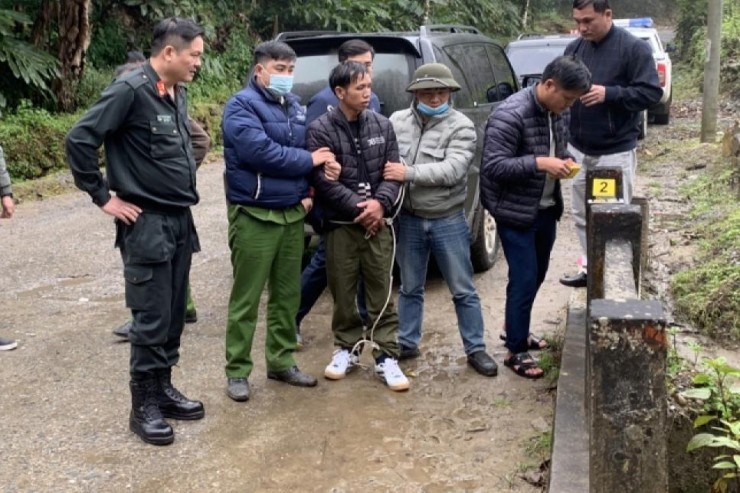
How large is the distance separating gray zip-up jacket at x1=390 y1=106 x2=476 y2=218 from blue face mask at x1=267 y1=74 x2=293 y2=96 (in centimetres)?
76

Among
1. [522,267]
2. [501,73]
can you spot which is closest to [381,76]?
[522,267]

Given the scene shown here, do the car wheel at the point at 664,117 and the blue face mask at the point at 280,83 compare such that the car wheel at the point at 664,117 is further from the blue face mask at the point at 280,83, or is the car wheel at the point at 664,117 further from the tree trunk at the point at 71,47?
the blue face mask at the point at 280,83

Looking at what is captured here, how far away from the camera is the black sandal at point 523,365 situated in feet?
15.9

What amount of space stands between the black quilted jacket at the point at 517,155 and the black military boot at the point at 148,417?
208 centimetres

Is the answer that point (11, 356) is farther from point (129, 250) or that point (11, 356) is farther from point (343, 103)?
point (343, 103)

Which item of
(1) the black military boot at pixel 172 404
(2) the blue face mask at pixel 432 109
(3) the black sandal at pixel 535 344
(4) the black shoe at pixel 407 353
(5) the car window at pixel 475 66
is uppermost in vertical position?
(2) the blue face mask at pixel 432 109

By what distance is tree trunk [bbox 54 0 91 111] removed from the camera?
1253 centimetres

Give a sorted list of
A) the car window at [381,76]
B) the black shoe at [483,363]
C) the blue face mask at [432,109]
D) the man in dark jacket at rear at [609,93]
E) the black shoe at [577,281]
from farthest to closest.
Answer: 1. the car window at [381,76]
2. the black shoe at [577,281]
3. the man in dark jacket at rear at [609,93]
4. the black shoe at [483,363]
5. the blue face mask at [432,109]

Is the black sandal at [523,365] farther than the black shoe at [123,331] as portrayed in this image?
No

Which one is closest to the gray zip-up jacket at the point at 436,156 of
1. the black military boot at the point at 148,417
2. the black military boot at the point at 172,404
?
the black military boot at the point at 172,404

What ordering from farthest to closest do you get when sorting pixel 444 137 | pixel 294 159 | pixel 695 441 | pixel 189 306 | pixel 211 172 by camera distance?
pixel 211 172 → pixel 189 306 → pixel 444 137 → pixel 294 159 → pixel 695 441

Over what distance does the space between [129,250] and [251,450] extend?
113 centimetres

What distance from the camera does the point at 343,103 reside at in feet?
14.9

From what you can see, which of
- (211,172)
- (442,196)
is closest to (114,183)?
(442,196)
